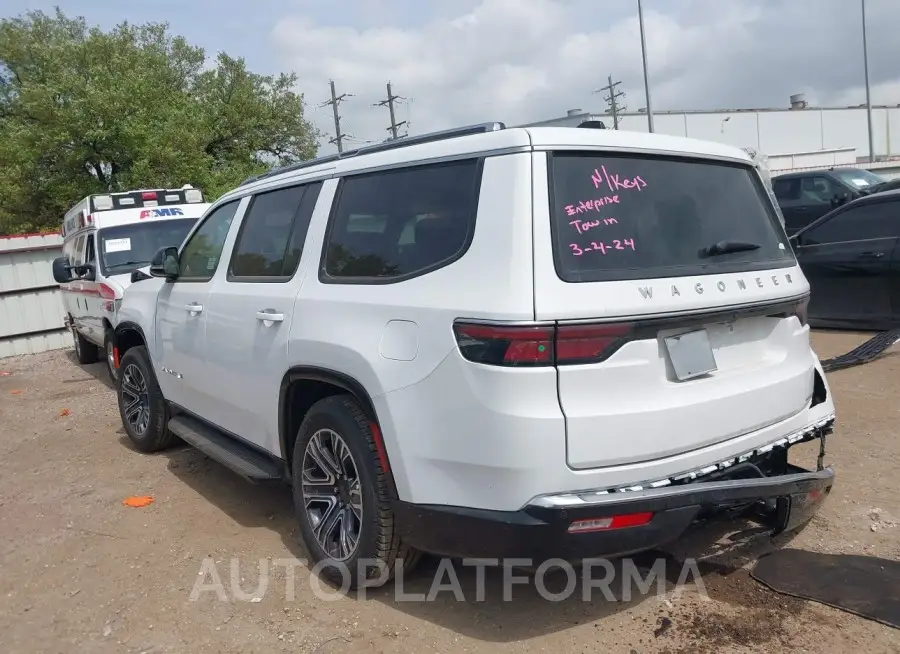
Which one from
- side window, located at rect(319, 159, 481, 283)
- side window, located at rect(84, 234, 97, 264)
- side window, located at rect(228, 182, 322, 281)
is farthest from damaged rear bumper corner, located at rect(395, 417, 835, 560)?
side window, located at rect(84, 234, 97, 264)

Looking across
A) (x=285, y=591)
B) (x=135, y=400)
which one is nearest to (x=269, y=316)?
(x=285, y=591)

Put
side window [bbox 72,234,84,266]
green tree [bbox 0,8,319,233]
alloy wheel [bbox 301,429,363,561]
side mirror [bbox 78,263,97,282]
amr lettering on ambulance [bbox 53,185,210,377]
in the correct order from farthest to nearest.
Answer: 1. green tree [bbox 0,8,319,233]
2. side window [bbox 72,234,84,266]
3. side mirror [bbox 78,263,97,282]
4. amr lettering on ambulance [bbox 53,185,210,377]
5. alloy wheel [bbox 301,429,363,561]

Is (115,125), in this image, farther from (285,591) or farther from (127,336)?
(285,591)

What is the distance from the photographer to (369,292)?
3.19 metres

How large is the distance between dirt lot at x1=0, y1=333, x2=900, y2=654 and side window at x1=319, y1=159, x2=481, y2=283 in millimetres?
1480

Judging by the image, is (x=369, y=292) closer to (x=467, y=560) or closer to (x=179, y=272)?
(x=467, y=560)

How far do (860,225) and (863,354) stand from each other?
74.1 inches

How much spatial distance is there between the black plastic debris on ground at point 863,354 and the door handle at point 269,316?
509 cm

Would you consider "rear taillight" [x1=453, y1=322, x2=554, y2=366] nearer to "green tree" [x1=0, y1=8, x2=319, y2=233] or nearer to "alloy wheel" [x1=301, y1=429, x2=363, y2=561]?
"alloy wheel" [x1=301, y1=429, x2=363, y2=561]

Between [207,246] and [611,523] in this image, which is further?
[207,246]

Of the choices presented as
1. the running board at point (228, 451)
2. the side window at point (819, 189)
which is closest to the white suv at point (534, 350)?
the running board at point (228, 451)

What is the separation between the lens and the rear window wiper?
309 cm

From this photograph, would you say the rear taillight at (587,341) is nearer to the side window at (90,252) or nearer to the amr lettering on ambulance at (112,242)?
the amr lettering on ambulance at (112,242)

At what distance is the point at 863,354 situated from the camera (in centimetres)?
689
